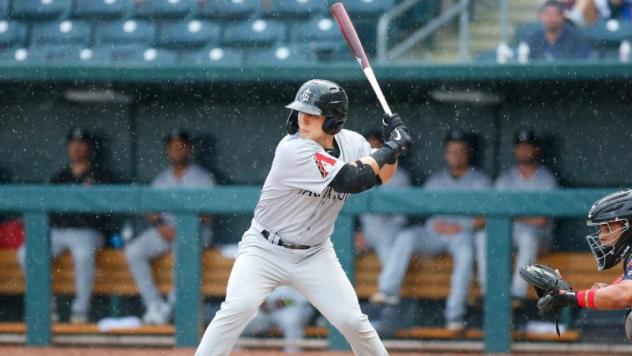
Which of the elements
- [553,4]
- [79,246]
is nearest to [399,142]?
[553,4]

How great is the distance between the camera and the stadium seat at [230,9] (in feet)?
27.6

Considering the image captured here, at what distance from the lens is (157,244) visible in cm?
764

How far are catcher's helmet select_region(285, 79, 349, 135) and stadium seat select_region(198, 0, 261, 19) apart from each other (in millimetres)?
3495

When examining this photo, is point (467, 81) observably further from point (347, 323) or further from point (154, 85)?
point (347, 323)

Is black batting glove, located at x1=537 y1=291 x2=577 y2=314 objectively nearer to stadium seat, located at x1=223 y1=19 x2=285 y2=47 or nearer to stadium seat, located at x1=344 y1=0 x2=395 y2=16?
stadium seat, located at x1=344 y1=0 x2=395 y2=16

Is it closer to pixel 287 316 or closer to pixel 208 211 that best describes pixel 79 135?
pixel 208 211

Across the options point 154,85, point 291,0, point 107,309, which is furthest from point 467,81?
point 107,309

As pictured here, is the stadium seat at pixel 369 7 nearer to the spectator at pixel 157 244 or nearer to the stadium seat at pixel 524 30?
the stadium seat at pixel 524 30

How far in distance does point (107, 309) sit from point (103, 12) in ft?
7.81

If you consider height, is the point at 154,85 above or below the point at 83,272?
above

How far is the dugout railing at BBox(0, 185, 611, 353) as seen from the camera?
279 inches

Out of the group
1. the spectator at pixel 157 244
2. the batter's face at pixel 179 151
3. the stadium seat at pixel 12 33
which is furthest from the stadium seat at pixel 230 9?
the stadium seat at pixel 12 33

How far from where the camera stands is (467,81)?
299 inches

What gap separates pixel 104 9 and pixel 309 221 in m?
4.30
